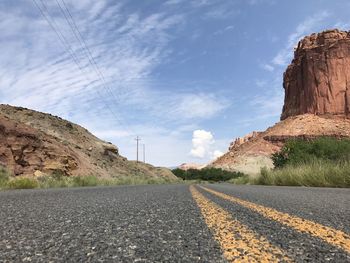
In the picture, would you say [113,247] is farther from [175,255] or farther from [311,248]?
[311,248]

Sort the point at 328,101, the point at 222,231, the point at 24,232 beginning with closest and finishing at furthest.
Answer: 1. the point at 222,231
2. the point at 24,232
3. the point at 328,101

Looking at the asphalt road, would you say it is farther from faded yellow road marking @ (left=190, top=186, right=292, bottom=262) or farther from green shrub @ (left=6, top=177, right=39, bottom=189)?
green shrub @ (left=6, top=177, right=39, bottom=189)

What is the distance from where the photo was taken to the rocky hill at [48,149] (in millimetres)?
28609

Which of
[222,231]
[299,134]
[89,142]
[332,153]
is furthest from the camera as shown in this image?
[299,134]

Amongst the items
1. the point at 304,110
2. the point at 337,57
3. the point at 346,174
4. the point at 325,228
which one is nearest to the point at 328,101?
the point at 304,110

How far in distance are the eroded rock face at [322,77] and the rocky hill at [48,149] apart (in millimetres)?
72847

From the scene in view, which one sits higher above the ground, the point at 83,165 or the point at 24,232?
the point at 83,165

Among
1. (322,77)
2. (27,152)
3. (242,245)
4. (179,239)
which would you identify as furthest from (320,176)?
(322,77)

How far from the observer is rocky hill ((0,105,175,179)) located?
28609mm

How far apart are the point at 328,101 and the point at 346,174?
102526 millimetres

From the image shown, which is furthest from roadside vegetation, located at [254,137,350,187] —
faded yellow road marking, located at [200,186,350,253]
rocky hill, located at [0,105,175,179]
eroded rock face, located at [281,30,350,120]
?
eroded rock face, located at [281,30,350,120]

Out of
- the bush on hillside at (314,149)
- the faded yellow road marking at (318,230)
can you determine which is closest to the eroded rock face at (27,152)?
the bush on hillside at (314,149)

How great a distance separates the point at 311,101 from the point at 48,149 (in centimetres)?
9426

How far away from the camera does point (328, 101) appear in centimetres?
10894
